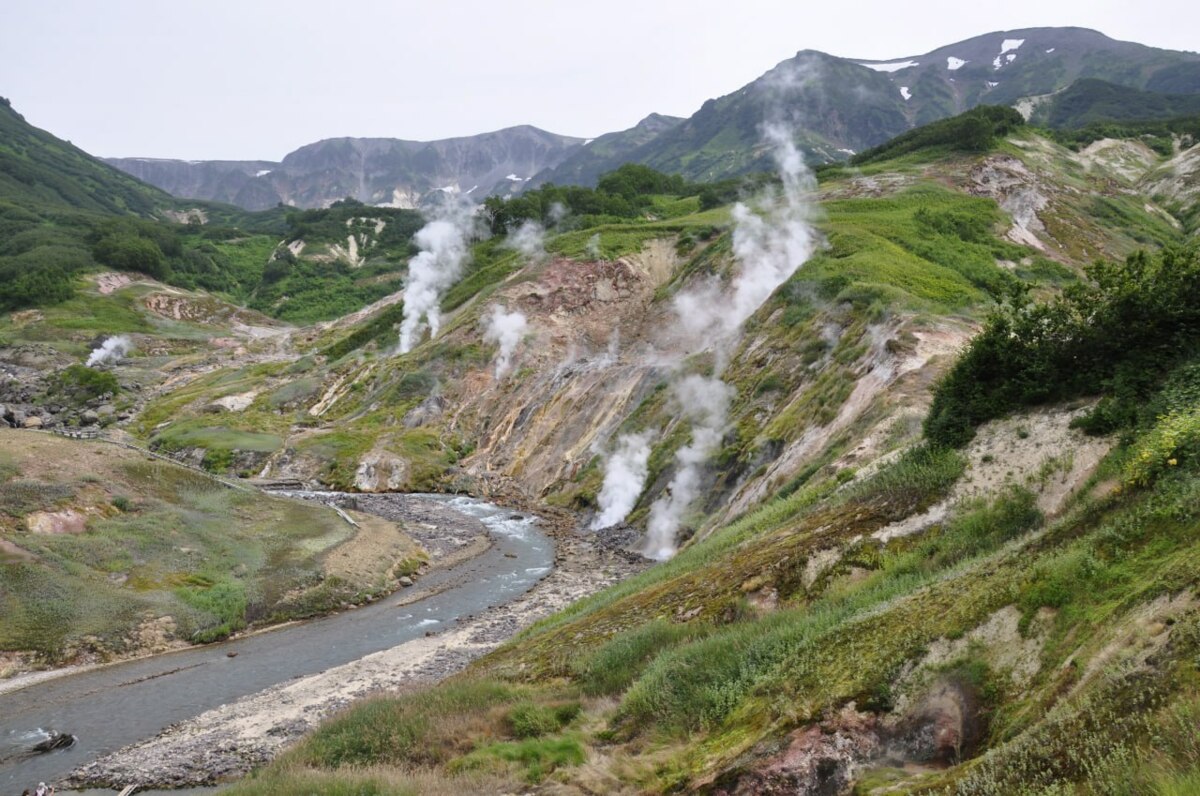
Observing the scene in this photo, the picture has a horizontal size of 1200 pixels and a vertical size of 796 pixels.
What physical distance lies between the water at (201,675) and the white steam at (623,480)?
6.54 meters

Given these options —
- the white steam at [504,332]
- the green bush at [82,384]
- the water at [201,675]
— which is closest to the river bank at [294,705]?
the water at [201,675]

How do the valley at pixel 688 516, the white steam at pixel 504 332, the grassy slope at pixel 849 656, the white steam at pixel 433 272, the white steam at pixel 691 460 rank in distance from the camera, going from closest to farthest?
the grassy slope at pixel 849 656 < the valley at pixel 688 516 < the white steam at pixel 691 460 < the white steam at pixel 504 332 < the white steam at pixel 433 272

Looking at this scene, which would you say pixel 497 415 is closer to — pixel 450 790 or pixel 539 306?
pixel 539 306

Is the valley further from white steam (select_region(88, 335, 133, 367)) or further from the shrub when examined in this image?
white steam (select_region(88, 335, 133, 367))

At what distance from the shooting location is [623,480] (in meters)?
41.2

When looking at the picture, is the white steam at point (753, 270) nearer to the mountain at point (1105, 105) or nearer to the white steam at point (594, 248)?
the white steam at point (594, 248)

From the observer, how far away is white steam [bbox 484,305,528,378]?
6369 centimetres

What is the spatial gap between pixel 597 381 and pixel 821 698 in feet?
152

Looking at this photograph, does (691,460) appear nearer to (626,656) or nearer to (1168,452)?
(626,656)

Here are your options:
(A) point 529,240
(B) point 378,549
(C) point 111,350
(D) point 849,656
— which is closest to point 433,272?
(A) point 529,240

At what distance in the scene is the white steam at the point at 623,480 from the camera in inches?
1564

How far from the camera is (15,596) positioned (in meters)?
24.4

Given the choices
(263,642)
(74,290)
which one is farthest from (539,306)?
(74,290)

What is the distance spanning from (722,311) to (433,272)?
46917 mm
